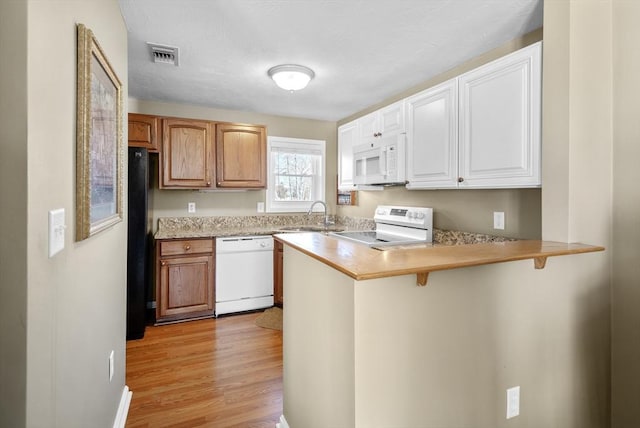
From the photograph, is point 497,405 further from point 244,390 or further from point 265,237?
point 265,237

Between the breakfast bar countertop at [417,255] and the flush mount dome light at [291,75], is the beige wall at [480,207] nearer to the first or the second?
the breakfast bar countertop at [417,255]

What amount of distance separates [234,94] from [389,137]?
1706 mm

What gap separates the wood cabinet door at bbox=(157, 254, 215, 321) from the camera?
321 cm

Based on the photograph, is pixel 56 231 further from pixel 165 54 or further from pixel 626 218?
pixel 626 218

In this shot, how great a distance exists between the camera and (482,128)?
202 centimetres

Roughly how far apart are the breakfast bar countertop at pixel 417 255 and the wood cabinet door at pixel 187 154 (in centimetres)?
221

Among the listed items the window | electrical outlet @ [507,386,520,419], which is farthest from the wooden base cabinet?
electrical outlet @ [507,386,520,419]

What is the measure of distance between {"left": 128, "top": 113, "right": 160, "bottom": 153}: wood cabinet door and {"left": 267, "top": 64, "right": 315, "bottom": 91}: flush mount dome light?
4.63ft

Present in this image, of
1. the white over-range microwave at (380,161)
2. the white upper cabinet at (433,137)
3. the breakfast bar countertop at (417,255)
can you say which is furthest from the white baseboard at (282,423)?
the white over-range microwave at (380,161)

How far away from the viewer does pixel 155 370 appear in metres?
2.38

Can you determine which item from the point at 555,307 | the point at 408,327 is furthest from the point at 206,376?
the point at 555,307

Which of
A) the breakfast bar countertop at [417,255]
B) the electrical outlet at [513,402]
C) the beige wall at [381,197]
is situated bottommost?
the electrical outlet at [513,402]

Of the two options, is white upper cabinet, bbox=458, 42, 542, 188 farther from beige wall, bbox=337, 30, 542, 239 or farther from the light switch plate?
the light switch plate

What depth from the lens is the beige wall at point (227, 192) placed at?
3.67 m
